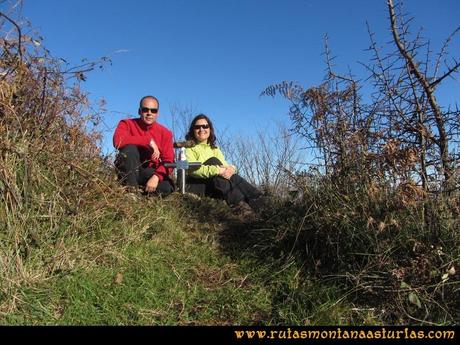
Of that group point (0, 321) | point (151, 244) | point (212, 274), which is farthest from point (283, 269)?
point (0, 321)

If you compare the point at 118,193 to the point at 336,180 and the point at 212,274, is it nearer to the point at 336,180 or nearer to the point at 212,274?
the point at 212,274

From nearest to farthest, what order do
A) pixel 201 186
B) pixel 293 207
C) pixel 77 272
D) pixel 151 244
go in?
pixel 77 272
pixel 151 244
pixel 293 207
pixel 201 186

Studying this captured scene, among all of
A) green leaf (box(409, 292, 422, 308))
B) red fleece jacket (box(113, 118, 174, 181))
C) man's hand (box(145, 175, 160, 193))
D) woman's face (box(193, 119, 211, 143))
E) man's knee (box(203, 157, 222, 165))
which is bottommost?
green leaf (box(409, 292, 422, 308))

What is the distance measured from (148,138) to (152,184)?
80 centimetres

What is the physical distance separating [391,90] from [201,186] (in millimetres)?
2917

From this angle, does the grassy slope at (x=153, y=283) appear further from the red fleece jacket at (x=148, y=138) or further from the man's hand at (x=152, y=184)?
the red fleece jacket at (x=148, y=138)

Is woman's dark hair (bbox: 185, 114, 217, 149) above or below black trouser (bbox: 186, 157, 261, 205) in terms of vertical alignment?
above

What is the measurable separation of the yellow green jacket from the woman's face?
87 millimetres

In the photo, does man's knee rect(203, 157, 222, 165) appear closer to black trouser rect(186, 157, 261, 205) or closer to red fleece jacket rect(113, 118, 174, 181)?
black trouser rect(186, 157, 261, 205)

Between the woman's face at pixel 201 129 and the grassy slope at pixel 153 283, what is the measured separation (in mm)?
2264

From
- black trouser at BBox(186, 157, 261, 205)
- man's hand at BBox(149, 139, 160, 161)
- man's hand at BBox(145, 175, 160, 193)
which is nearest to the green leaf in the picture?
black trouser at BBox(186, 157, 261, 205)

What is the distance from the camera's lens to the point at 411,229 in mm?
3127

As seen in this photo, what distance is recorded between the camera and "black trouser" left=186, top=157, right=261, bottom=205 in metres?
5.62

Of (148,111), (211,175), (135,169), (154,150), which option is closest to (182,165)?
(154,150)
